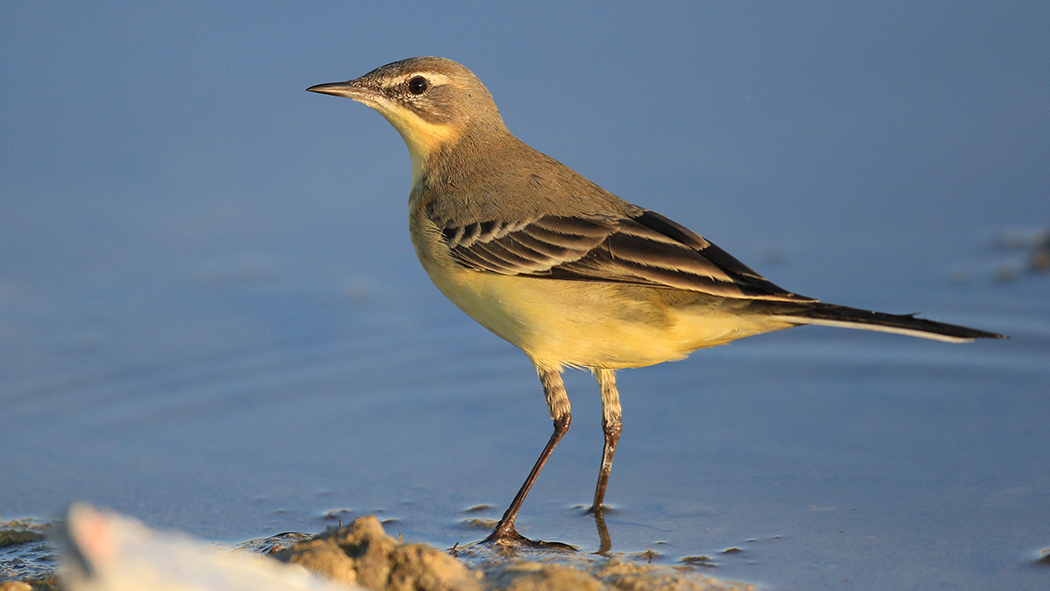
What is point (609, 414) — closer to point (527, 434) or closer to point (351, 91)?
point (527, 434)

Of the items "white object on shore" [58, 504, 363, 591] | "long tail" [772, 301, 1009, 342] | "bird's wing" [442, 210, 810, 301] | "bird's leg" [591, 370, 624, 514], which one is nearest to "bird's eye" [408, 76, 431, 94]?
"bird's wing" [442, 210, 810, 301]

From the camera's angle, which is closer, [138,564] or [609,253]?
→ [138,564]

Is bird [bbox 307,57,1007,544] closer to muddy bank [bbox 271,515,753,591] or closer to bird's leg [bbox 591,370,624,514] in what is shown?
bird's leg [bbox 591,370,624,514]

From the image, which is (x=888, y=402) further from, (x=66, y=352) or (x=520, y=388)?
(x=66, y=352)

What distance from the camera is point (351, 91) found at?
7.11 metres

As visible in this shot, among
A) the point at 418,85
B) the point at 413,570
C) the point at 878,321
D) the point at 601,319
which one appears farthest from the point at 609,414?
the point at 413,570

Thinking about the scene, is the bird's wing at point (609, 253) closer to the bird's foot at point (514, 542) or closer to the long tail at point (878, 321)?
the long tail at point (878, 321)

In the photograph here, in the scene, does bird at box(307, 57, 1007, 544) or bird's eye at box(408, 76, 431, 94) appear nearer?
bird at box(307, 57, 1007, 544)

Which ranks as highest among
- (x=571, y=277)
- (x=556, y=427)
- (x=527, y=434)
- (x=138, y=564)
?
(x=571, y=277)

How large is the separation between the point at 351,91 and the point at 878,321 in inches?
145

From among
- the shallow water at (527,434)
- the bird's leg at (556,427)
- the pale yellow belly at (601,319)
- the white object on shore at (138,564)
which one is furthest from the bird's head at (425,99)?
the white object on shore at (138,564)

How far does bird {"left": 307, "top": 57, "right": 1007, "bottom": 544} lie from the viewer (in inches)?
231

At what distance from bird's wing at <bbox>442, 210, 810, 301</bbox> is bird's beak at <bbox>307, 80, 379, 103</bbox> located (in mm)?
1247

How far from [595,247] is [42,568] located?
3327 mm
